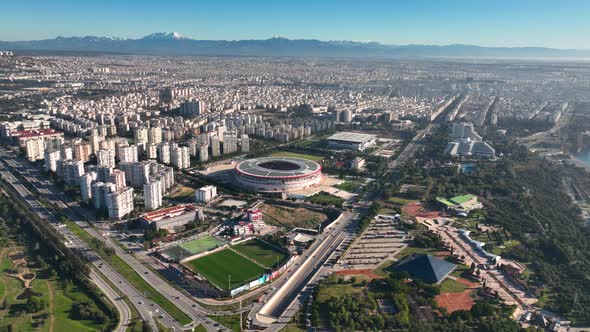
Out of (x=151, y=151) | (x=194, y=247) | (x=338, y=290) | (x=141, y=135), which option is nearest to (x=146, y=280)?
(x=194, y=247)

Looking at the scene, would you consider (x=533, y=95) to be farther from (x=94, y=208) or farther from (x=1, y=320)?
(x=1, y=320)

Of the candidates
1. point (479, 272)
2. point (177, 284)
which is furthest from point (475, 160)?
point (177, 284)

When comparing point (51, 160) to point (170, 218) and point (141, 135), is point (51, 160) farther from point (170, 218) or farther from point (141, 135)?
point (170, 218)

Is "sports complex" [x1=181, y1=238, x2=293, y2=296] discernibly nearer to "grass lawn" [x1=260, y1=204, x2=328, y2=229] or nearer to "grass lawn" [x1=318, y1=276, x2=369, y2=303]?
"grass lawn" [x1=318, y1=276, x2=369, y2=303]

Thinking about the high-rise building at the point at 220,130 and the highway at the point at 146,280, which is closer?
the highway at the point at 146,280

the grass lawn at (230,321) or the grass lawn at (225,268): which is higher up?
the grass lawn at (225,268)

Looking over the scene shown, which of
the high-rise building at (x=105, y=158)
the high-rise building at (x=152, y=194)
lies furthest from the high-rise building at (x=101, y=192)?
the high-rise building at (x=105, y=158)

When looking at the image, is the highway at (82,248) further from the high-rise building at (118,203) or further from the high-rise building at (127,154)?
the high-rise building at (127,154)
